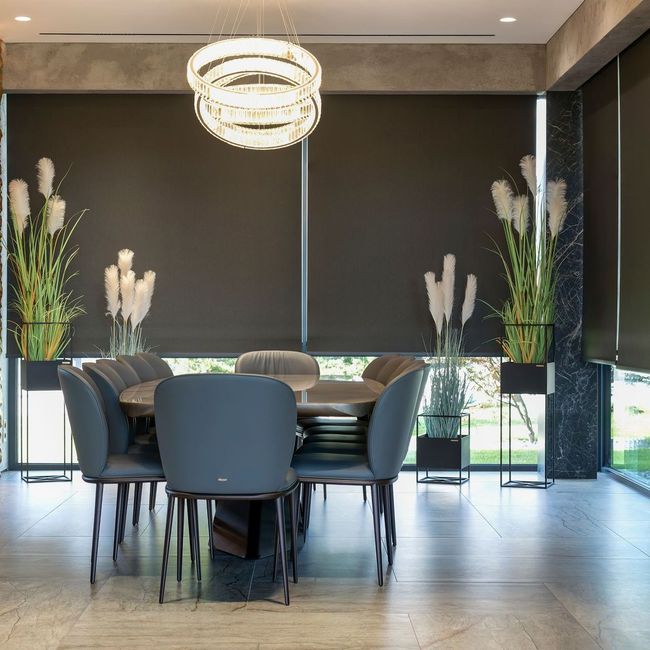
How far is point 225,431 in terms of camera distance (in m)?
3.31

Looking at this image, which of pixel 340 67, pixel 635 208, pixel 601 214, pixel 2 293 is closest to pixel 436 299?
pixel 601 214

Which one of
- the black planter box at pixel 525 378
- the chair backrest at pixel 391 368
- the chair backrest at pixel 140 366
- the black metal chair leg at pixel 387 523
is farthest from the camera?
the black planter box at pixel 525 378

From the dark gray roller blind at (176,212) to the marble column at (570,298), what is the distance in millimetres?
1896

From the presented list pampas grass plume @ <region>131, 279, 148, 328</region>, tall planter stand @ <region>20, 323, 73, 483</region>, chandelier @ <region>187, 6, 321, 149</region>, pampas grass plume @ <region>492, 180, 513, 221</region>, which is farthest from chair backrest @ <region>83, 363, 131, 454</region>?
pampas grass plume @ <region>492, 180, 513, 221</region>

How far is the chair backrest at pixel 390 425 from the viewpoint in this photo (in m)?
3.68

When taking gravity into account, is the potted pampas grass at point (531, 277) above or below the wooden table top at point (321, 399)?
above

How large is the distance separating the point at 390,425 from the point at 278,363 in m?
2.21

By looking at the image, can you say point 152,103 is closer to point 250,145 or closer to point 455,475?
point 250,145

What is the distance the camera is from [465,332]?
666 centimetres

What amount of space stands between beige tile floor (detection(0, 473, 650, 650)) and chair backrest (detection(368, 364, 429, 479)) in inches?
20.1

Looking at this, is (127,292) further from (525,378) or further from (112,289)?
(525,378)

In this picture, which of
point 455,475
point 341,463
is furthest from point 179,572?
point 455,475

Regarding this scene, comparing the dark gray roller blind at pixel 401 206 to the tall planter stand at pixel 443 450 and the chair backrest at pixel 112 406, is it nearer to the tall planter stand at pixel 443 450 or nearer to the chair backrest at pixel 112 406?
the tall planter stand at pixel 443 450

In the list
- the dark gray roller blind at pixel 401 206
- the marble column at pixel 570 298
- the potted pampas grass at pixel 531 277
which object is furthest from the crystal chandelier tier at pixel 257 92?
the marble column at pixel 570 298
